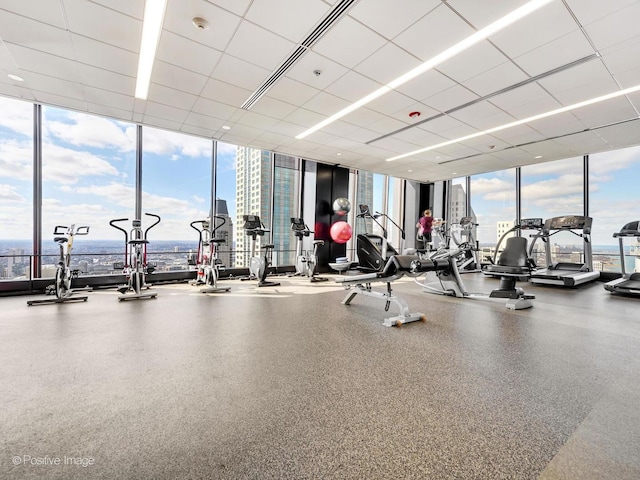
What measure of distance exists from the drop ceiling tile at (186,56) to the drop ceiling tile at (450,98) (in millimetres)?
3097

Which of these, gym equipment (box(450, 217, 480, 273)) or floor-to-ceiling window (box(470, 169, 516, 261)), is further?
floor-to-ceiling window (box(470, 169, 516, 261))

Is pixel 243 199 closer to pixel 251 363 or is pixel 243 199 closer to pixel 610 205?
pixel 251 363

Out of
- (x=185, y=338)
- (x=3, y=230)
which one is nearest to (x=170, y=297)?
(x=185, y=338)

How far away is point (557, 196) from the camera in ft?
26.0

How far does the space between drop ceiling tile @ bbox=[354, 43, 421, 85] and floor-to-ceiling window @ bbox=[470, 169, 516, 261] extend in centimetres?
634

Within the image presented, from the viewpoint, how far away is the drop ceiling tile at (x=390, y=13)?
2.69 meters

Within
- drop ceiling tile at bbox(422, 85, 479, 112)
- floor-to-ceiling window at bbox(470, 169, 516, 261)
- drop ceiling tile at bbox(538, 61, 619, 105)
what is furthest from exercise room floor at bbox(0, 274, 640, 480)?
floor-to-ceiling window at bbox(470, 169, 516, 261)

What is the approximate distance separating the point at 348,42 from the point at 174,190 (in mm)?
4955

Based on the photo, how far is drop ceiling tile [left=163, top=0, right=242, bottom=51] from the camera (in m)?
2.77

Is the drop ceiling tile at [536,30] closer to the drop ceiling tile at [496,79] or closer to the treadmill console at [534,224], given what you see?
the drop ceiling tile at [496,79]

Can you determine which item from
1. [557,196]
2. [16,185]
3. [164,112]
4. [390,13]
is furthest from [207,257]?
[557,196]

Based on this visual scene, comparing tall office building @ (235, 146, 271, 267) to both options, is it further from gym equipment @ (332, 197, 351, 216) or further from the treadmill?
the treadmill

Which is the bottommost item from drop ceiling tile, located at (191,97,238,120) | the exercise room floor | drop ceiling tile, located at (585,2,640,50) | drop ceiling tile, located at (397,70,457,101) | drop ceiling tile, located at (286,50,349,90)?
the exercise room floor

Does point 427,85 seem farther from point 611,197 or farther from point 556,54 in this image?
point 611,197
